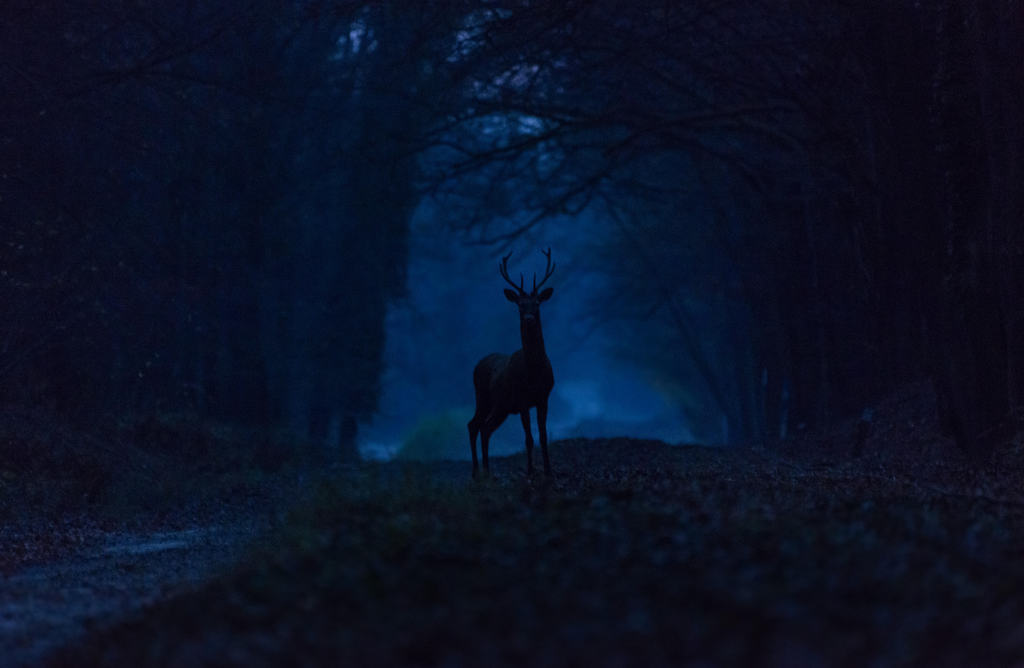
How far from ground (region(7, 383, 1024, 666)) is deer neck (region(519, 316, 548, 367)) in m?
5.31

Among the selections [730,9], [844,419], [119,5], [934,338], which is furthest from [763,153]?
[119,5]

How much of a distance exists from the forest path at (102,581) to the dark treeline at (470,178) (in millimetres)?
6003

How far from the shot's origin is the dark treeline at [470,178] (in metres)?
18.4

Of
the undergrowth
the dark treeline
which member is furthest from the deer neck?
the undergrowth

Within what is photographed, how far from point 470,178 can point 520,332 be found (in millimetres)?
11917

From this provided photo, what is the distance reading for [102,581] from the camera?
11266 mm

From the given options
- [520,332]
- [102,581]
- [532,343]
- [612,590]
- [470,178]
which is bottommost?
[612,590]

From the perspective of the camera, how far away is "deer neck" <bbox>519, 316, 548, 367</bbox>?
17.1 metres

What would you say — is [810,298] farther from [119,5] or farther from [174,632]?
[174,632]

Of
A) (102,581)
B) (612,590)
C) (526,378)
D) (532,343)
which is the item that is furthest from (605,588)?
(526,378)

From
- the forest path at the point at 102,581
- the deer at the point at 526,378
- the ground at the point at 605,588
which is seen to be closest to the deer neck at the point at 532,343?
the deer at the point at 526,378

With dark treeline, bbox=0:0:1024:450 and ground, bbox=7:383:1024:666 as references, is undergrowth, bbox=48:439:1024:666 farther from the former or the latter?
dark treeline, bbox=0:0:1024:450

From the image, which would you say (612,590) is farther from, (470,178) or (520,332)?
(470,178)

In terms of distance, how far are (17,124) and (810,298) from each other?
2199 centimetres
